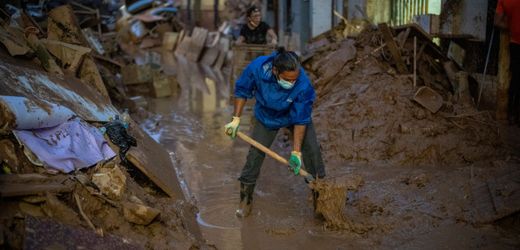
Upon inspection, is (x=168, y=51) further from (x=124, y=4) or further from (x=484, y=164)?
(x=484, y=164)

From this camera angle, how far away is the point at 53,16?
26.1 ft

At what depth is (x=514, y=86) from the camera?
24.9ft

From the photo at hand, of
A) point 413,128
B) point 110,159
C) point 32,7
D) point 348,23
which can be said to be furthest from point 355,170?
point 32,7

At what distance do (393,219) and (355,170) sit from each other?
1551 millimetres

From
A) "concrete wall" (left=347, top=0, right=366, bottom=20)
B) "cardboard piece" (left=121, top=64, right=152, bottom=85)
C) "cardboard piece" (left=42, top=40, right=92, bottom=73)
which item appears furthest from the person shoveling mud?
"cardboard piece" (left=121, top=64, right=152, bottom=85)

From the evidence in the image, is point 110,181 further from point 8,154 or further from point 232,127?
point 232,127

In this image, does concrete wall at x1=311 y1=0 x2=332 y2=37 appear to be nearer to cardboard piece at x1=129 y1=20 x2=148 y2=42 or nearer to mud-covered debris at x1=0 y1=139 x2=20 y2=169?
mud-covered debris at x1=0 y1=139 x2=20 y2=169

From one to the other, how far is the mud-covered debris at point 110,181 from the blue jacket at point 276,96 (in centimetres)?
152

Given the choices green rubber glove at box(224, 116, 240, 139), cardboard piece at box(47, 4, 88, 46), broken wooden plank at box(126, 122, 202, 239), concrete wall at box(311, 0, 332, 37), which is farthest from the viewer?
concrete wall at box(311, 0, 332, 37)

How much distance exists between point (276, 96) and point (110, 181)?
1.70 meters

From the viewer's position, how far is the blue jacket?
5.04 metres

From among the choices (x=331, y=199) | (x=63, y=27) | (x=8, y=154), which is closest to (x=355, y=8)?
(x=63, y=27)

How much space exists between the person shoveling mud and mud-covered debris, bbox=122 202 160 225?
1323 mm

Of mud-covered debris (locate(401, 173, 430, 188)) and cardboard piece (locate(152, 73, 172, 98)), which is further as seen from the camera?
cardboard piece (locate(152, 73, 172, 98))
